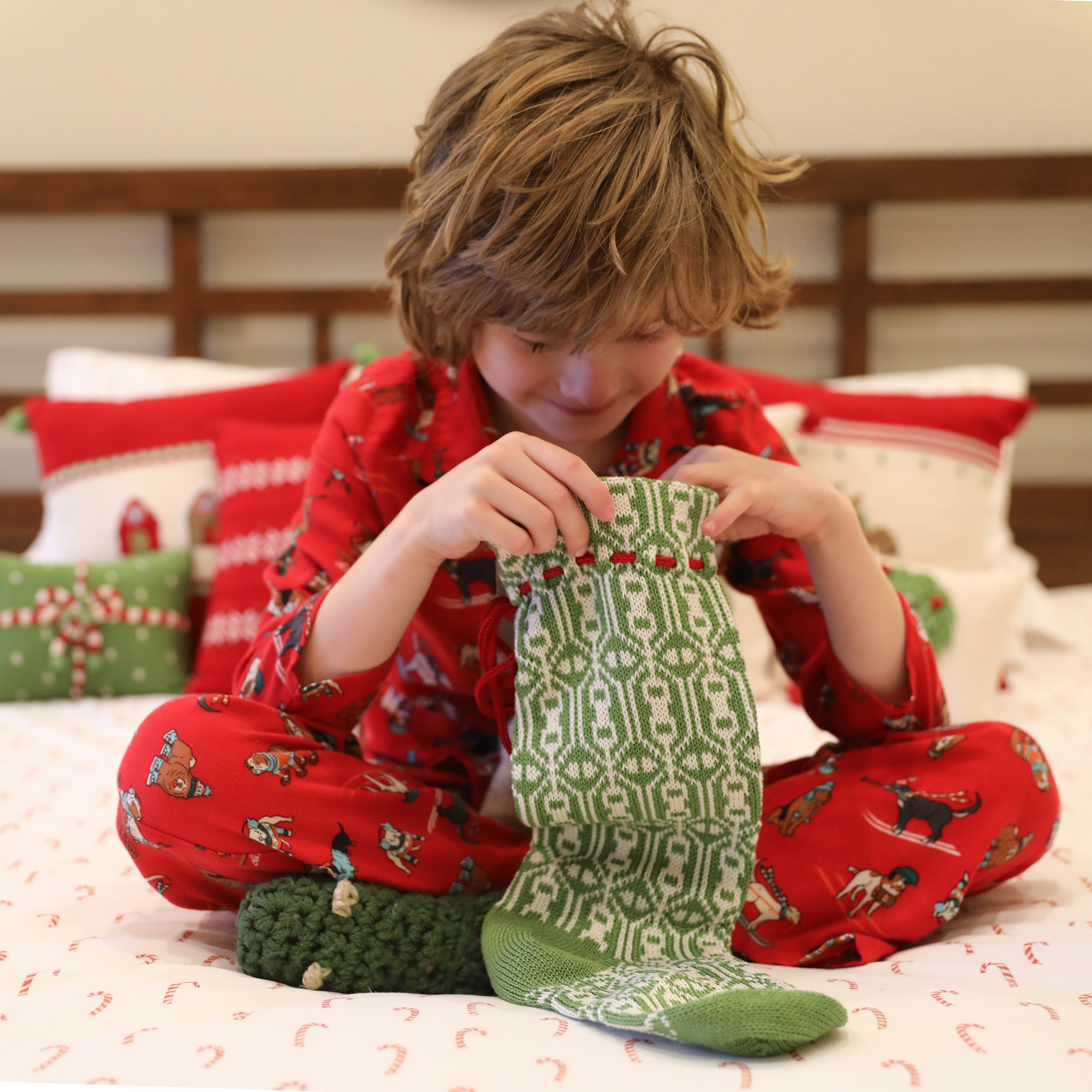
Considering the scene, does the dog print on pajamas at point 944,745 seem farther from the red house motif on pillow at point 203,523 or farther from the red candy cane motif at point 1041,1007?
the red house motif on pillow at point 203,523

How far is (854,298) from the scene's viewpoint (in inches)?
72.7

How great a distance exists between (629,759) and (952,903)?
25 cm

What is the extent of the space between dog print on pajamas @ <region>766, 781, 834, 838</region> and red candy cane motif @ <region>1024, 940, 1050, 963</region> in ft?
0.49

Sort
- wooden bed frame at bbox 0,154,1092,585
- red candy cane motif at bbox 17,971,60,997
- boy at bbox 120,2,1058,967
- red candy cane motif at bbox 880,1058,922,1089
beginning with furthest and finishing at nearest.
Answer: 1. wooden bed frame at bbox 0,154,1092,585
2. boy at bbox 120,2,1058,967
3. red candy cane motif at bbox 17,971,60,997
4. red candy cane motif at bbox 880,1058,922,1089

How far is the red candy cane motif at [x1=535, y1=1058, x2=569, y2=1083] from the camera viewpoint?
0.45 meters

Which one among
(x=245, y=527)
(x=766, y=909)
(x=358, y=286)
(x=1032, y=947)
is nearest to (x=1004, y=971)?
(x=1032, y=947)

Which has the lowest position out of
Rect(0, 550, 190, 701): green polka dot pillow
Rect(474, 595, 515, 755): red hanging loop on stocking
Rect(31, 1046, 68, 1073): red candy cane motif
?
Rect(0, 550, 190, 701): green polka dot pillow

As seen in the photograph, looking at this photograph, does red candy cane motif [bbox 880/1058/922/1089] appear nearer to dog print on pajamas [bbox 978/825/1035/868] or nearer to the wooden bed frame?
dog print on pajamas [bbox 978/825/1035/868]

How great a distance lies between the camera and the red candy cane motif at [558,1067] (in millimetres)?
451

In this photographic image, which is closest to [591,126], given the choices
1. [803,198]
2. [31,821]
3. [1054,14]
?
[1054,14]

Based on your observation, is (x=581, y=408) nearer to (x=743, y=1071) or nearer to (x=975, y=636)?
(x=743, y=1071)

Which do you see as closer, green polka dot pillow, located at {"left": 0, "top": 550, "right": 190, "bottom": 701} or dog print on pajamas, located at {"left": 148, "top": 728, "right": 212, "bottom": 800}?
dog print on pajamas, located at {"left": 148, "top": 728, "right": 212, "bottom": 800}

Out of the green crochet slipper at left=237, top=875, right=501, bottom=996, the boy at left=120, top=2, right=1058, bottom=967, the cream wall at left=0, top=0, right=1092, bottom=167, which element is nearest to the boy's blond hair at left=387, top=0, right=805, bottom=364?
the boy at left=120, top=2, right=1058, bottom=967

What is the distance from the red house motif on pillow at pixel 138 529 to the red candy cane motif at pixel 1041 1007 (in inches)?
48.5
